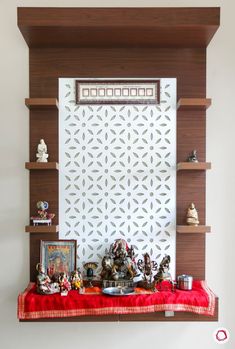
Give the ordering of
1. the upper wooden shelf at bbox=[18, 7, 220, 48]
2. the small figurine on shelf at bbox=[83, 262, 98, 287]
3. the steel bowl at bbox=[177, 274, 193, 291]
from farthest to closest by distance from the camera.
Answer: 1. the small figurine on shelf at bbox=[83, 262, 98, 287]
2. the steel bowl at bbox=[177, 274, 193, 291]
3. the upper wooden shelf at bbox=[18, 7, 220, 48]

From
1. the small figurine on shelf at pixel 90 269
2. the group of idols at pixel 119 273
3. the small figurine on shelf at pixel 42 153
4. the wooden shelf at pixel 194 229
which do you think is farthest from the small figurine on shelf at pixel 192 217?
the small figurine on shelf at pixel 42 153

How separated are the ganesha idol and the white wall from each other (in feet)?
1.11

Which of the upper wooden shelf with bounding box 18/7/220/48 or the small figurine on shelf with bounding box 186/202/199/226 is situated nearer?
the upper wooden shelf with bounding box 18/7/220/48

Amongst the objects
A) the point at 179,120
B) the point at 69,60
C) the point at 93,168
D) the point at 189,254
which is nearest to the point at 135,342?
the point at 189,254

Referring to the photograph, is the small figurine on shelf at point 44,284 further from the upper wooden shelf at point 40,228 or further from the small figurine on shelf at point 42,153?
the small figurine on shelf at point 42,153

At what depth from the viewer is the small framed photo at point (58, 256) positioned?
6.47 feet

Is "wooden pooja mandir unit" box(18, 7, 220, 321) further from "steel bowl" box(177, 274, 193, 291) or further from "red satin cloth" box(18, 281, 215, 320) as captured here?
"red satin cloth" box(18, 281, 215, 320)

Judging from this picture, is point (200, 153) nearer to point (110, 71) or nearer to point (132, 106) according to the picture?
point (132, 106)

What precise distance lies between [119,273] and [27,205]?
0.57 meters

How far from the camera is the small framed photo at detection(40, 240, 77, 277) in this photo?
1.97 metres

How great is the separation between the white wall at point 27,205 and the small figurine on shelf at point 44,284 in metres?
0.22

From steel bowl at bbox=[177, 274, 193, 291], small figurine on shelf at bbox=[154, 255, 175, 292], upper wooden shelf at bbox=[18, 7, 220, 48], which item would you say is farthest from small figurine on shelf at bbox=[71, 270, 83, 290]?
upper wooden shelf at bbox=[18, 7, 220, 48]

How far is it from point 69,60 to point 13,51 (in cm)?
28

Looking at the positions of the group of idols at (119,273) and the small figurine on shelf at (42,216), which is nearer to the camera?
the group of idols at (119,273)
